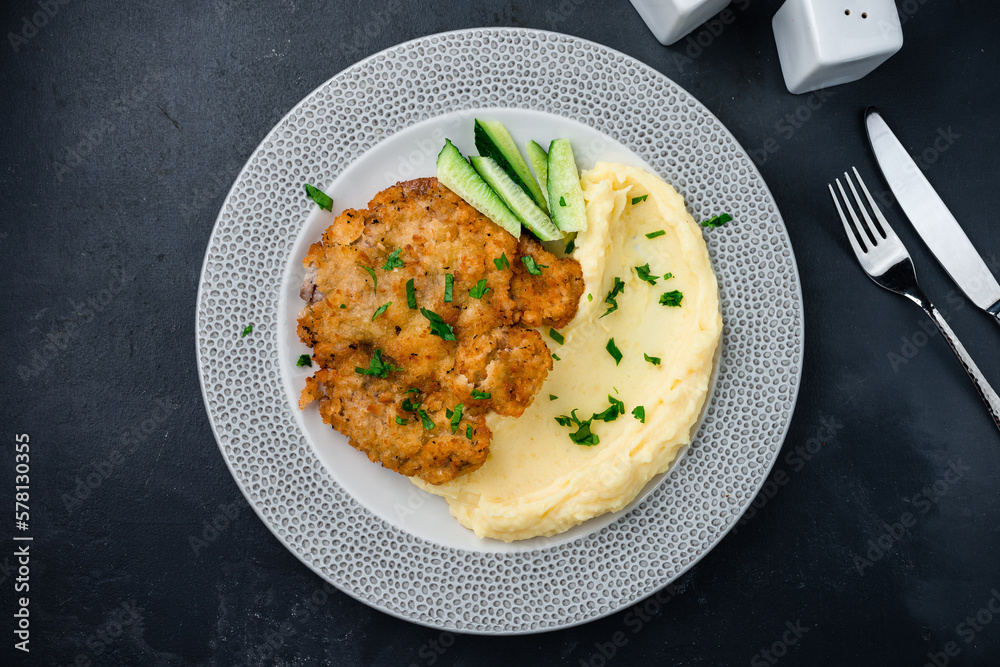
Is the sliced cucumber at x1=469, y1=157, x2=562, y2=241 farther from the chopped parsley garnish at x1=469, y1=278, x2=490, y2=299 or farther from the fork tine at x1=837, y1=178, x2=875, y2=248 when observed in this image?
the fork tine at x1=837, y1=178, x2=875, y2=248

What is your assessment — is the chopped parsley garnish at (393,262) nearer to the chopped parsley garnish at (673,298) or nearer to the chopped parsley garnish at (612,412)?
the chopped parsley garnish at (612,412)

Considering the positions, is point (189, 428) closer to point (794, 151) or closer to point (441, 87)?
point (441, 87)

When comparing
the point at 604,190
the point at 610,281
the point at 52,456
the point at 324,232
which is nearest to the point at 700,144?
the point at 604,190

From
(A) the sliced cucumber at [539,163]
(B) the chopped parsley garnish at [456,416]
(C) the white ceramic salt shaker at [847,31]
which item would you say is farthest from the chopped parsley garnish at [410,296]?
(C) the white ceramic salt shaker at [847,31]

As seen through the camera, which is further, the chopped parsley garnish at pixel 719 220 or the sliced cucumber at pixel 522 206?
the chopped parsley garnish at pixel 719 220

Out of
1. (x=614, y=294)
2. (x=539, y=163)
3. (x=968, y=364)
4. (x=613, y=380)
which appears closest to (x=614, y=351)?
(x=613, y=380)

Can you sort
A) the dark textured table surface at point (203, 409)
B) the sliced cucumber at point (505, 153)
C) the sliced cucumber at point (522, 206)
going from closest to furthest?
the sliced cucumber at point (522, 206), the sliced cucumber at point (505, 153), the dark textured table surface at point (203, 409)

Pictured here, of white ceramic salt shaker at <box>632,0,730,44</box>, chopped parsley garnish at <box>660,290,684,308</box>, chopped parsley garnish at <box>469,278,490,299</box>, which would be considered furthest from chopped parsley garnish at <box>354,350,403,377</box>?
white ceramic salt shaker at <box>632,0,730,44</box>

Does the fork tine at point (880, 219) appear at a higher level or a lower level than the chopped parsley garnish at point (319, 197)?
lower
